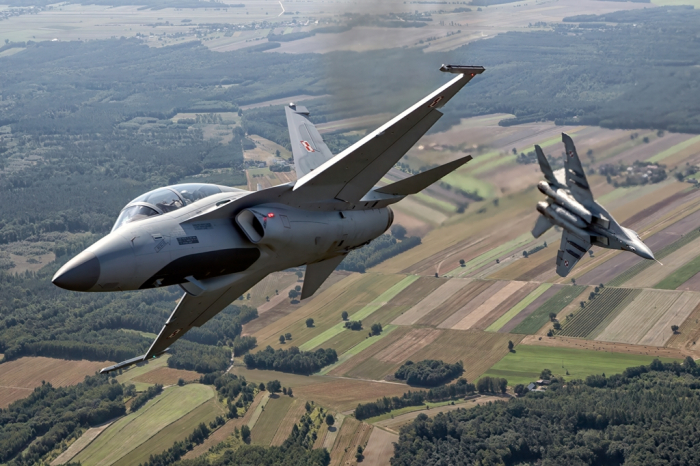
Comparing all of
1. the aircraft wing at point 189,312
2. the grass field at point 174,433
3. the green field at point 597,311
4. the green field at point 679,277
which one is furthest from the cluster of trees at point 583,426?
the aircraft wing at point 189,312

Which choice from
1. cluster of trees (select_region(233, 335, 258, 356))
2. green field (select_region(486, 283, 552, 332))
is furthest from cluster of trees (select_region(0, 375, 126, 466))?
green field (select_region(486, 283, 552, 332))

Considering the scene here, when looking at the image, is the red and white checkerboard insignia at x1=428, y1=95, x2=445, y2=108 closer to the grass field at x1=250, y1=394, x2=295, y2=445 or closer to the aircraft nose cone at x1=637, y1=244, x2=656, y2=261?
the aircraft nose cone at x1=637, y1=244, x2=656, y2=261

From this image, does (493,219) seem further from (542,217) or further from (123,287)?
(123,287)

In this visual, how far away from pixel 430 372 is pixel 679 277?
126ft

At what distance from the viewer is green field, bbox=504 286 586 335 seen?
108062 millimetres

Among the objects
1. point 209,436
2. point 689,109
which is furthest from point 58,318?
point 689,109

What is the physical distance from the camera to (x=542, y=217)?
117 feet

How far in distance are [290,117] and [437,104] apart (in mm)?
10748

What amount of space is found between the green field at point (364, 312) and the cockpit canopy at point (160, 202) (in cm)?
9224

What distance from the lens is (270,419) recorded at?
3942 inches

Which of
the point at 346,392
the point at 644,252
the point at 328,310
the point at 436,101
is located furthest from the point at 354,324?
the point at 436,101

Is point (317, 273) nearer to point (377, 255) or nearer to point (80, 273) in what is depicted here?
point (80, 273)

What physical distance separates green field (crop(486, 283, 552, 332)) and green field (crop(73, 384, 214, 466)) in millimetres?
39897

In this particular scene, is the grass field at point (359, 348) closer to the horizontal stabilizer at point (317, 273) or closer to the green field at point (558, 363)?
the green field at point (558, 363)
